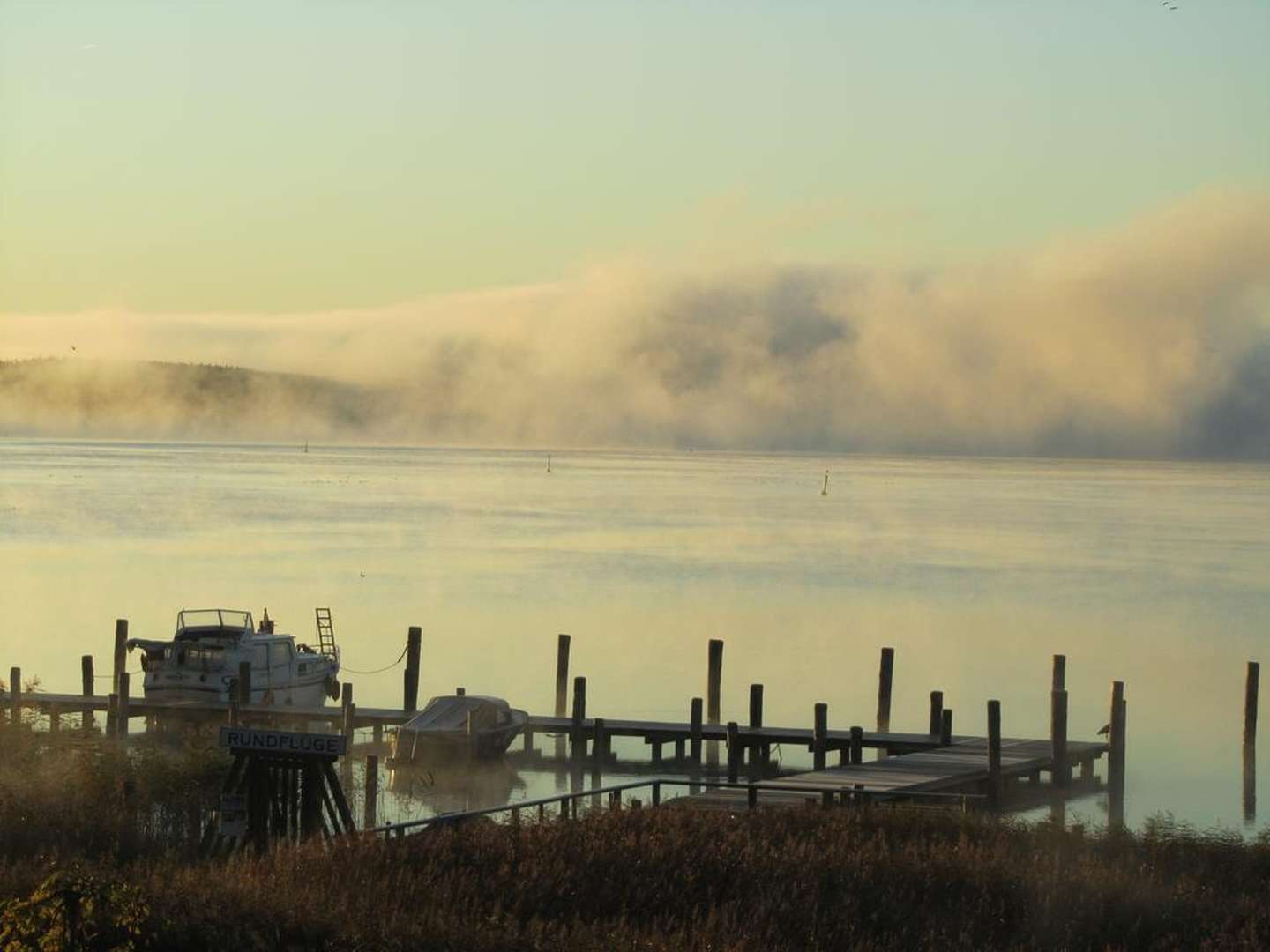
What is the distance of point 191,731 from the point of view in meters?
35.8

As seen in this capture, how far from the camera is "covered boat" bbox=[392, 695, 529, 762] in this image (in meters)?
39.1

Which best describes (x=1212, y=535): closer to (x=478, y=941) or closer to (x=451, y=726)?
(x=451, y=726)

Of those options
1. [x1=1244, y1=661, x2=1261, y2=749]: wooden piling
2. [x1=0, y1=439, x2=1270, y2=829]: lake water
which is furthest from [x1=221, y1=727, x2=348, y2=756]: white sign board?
[x1=1244, y1=661, x2=1261, y2=749]: wooden piling

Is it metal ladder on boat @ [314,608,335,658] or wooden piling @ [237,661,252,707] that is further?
metal ladder on boat @ [314,608,335,658]

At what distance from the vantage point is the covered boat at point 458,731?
1538 inches

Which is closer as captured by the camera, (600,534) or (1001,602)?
(1001,602)

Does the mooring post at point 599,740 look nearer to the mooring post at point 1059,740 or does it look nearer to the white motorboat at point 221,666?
the white motorboat at point 221,666

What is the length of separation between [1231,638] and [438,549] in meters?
51.3

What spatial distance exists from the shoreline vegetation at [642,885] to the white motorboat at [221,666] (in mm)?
17327

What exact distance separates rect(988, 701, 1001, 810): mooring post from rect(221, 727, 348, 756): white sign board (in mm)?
14802

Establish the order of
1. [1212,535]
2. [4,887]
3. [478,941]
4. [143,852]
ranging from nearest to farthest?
[478,941] → [4,887] → [143,852] → [1212,535]

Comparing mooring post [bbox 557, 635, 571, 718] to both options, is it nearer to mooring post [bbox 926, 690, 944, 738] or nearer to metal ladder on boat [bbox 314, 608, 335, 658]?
metal ladder on boat [bbox 314, 608, 335, 658]

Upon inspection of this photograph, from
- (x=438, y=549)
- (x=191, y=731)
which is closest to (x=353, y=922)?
(x=191, y=731)

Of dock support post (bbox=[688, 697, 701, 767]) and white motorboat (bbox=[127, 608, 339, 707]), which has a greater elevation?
white motorboat (bbox=[127, 608, 339, 707])
